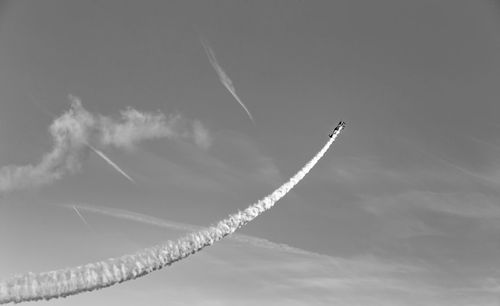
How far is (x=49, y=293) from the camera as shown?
3671 inches

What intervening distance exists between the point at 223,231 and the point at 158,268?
1732 centimetres

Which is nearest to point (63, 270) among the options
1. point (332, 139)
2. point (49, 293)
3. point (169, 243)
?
point (49, 293)

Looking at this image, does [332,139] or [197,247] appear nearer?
[197,247]

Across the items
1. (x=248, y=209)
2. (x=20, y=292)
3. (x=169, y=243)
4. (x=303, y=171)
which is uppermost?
(x=303, y=171)

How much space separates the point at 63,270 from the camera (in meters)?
95.8

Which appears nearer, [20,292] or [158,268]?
[20,292]

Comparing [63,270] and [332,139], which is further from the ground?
[332,139]

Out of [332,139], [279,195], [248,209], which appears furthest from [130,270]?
[332,139]

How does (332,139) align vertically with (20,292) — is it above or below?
above

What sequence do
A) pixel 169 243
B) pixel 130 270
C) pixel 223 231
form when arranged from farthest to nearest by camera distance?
1. pixel 223 231
2. pixel 169 243
3. pixel 130 270

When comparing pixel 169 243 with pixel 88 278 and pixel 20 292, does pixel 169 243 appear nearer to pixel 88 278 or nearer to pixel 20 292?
pixel 88 278

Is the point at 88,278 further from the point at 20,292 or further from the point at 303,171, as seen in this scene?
the point at 303,171

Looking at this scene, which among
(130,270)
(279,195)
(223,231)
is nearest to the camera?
(130,270)

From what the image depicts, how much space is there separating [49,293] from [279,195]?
5551cm
